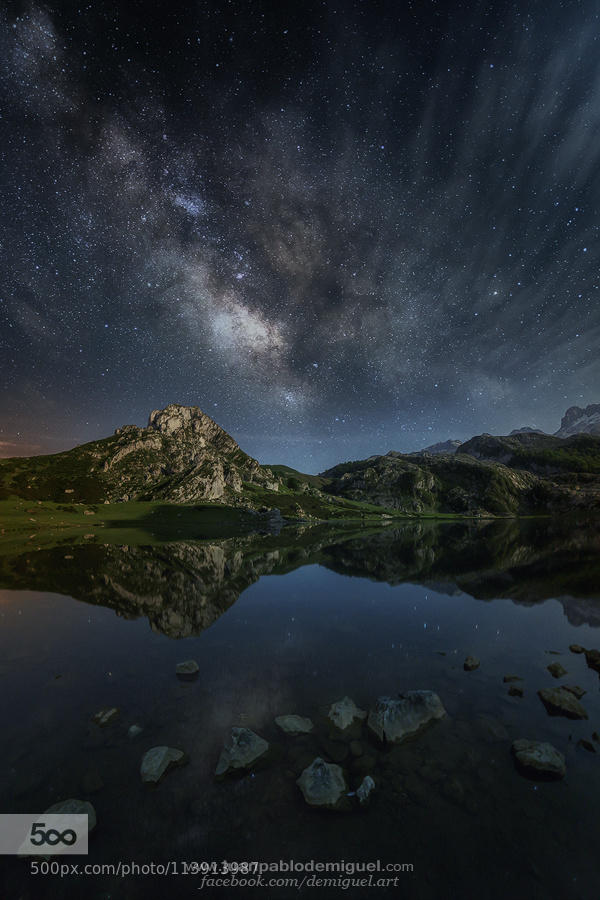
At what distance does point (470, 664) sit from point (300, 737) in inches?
434

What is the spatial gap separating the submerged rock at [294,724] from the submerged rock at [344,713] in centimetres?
101

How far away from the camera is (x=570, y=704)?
13516 mm

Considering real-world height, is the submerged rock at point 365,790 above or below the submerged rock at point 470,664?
above

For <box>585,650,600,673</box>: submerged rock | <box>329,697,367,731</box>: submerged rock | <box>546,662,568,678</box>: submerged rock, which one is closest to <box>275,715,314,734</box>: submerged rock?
<box>329,697,367,731</box>: submerged rock

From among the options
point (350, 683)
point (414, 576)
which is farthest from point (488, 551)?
point (350, 683)

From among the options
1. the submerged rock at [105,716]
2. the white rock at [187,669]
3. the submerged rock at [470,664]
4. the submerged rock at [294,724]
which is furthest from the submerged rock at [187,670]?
the submerged rock at [470,664]

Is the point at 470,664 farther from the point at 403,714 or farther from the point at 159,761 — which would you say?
the point at 159,761

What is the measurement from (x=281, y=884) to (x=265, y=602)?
22.7 metres

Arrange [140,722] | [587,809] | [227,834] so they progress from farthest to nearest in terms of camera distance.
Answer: [140,722] → [587,809] → [227,834]

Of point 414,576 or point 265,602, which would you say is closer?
point 265,602

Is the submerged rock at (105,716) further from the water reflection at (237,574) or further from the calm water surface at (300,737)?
the water reflection at (237,574)

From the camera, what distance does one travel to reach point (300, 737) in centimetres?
1175

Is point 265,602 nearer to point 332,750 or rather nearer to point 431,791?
point 332,750

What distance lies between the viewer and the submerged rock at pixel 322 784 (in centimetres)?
897
